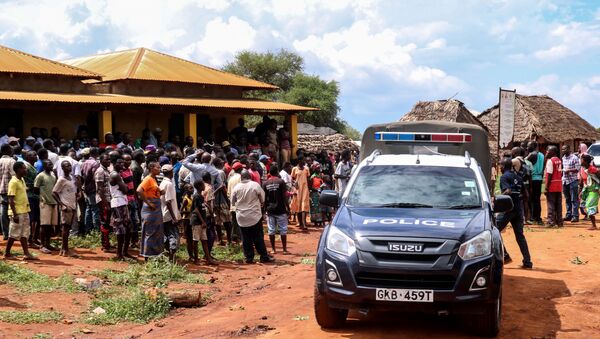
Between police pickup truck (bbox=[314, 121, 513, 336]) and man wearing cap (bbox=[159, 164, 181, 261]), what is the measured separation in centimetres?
479

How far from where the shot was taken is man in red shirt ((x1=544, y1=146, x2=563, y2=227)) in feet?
52.8

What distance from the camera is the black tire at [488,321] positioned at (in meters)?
6.78

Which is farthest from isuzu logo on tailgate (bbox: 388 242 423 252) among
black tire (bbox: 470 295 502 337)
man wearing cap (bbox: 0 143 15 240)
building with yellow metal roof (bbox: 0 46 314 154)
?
building with yellow metal roof (bbox: 0 46 314 154)

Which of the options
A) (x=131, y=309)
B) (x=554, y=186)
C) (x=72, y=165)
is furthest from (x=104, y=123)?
(x=131, y=309)

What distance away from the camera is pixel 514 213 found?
10.7m

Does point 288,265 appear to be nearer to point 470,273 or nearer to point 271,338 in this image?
point 271,338

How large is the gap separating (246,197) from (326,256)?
589 cm

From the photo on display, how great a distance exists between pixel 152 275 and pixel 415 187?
5.28 meters

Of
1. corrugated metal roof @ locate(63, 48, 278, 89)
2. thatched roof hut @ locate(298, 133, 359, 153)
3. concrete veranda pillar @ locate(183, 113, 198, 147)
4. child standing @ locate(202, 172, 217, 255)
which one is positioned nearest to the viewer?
child standing @ locate(202, 172, 217, 255)

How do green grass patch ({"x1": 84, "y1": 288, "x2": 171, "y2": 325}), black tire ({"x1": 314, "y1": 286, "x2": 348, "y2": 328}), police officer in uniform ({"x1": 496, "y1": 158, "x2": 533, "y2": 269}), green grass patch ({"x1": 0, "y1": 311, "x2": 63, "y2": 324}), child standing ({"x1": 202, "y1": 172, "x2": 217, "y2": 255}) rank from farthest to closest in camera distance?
child standing ({"x1": 202, "y1": 172, "x2": 217, "y2": 255}), police officer in uniform ({"x1": 496, "y1": 158, "x2": 533, "y2": 269}), green grass patch ({"x1": 84, "y1": 288, "x2": 171, "y2": 325}), green grass patch ({"x1": 0, "y1": 311, "x2": 63, "y2": 324}), black tire ({"x1": 314, "y1": 286, "x2": 348, "y2": 328})

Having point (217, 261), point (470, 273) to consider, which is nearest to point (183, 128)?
point (217, 261)

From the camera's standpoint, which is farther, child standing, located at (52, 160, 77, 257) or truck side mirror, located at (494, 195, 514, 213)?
child standing, located at (52, 160, 77, 257)

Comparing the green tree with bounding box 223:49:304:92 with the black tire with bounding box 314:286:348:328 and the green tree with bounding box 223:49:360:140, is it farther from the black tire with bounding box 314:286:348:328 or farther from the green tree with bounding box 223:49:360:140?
the black tire with bounding box 314:286:348:328

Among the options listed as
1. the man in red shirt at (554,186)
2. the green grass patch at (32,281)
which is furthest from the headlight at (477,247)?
the man in red shirt at (554,186)
